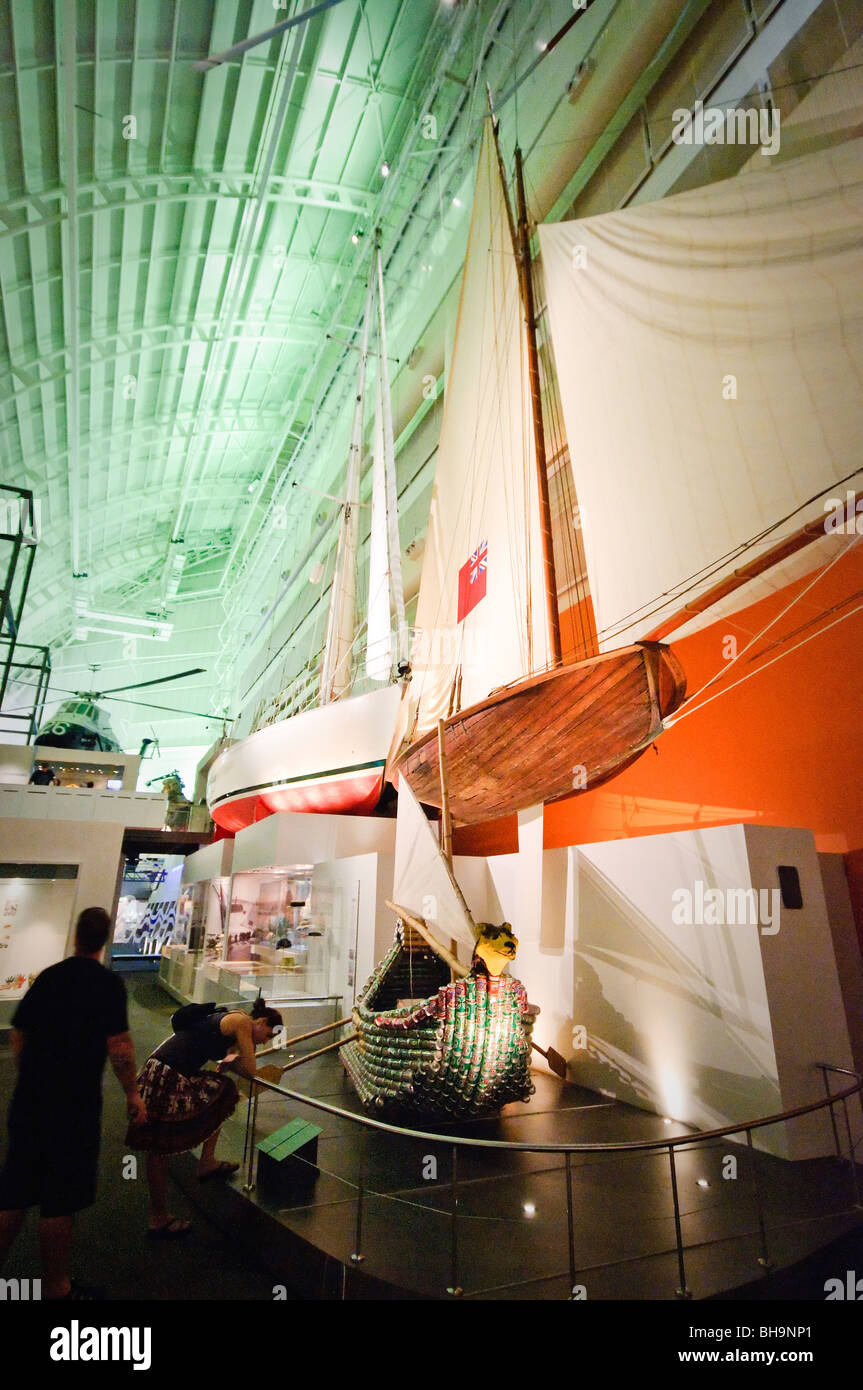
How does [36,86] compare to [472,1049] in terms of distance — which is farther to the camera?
[36,86]

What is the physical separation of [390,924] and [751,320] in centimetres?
554

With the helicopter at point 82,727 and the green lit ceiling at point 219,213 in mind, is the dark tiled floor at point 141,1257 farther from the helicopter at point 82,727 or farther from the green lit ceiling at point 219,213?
the helicopter at point 82,727

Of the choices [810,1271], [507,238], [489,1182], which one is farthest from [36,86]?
[810,1271]

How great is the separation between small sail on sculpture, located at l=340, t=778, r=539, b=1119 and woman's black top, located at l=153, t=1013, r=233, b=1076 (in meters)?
1.13

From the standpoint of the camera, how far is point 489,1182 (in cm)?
296

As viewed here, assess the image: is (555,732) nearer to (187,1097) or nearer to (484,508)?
(187,1097)

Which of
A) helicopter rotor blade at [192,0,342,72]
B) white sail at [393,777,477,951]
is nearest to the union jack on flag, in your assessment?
white sail at [393,777,477,951]

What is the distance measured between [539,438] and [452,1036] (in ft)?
16.9

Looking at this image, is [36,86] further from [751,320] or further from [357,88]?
[751,320]

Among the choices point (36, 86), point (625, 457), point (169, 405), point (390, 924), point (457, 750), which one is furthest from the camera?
point (169, 405)

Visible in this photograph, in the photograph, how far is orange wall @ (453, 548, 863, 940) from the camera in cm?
397

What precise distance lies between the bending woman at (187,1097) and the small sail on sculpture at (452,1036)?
947 mm

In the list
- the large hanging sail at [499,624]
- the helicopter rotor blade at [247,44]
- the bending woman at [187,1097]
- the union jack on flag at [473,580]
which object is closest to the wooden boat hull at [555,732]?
the large hanging sail at [499,624]

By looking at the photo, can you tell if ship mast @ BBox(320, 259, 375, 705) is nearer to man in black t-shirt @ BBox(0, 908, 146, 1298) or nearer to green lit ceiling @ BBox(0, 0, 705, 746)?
green lit ceiling @ BBox(0, 0, 705, 746)
